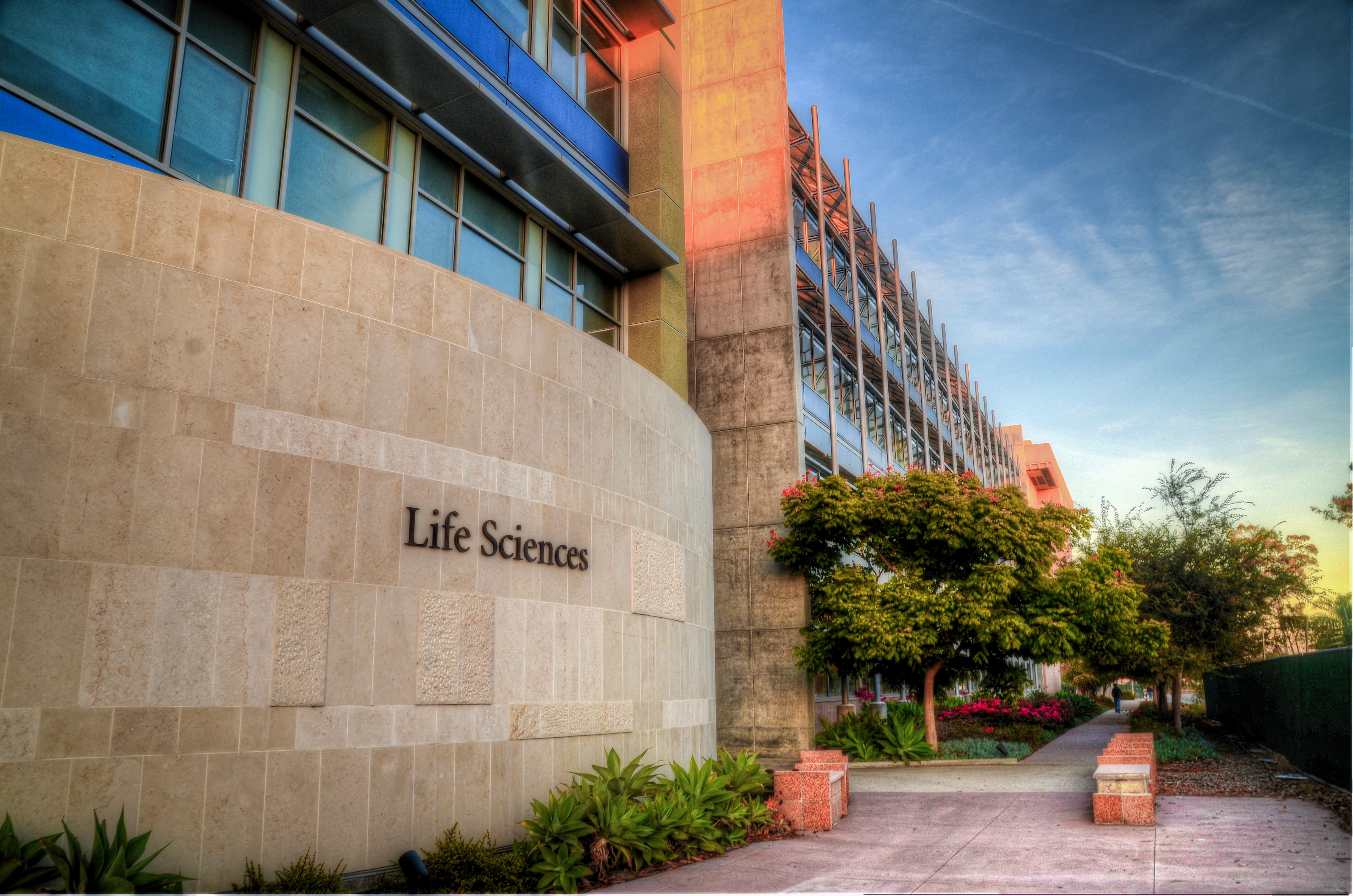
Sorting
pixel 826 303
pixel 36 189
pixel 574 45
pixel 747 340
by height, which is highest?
pixel 574 45

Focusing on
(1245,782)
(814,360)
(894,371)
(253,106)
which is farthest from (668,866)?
(894,371)

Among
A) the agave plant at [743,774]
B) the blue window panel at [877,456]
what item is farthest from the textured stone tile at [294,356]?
the blue window panel at [877,456]

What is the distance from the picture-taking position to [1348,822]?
430 inches

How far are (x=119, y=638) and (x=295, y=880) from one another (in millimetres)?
2436

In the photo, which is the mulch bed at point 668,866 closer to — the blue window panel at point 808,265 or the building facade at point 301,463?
the building facade at point 301,463

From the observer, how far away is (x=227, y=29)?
1094 cm

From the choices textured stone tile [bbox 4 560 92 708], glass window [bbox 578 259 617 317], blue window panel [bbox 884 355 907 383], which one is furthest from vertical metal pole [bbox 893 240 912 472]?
textured stone tile [bbox 4 560 92 708]

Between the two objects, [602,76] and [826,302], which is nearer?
[602,76]

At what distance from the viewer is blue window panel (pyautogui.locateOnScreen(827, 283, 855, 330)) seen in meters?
28.5

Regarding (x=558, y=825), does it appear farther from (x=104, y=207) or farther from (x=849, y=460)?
(x=849, y=460)

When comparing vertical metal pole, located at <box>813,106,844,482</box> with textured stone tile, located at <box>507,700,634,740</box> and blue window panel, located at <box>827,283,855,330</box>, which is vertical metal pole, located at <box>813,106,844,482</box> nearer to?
blue window panel, located at <box>827,283,855,330</box>

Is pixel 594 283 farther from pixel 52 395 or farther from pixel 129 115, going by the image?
pixel 52 395

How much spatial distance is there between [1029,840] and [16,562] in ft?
34.7

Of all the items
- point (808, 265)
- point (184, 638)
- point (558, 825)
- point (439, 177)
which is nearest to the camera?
point (184, 638)
